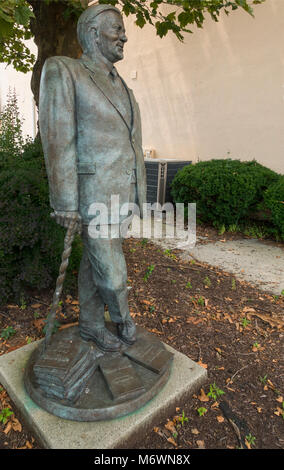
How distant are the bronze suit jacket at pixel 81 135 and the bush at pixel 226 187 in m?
4.21

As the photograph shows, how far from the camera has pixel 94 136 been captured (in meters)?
1.91

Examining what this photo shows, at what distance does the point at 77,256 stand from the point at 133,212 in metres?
1.66

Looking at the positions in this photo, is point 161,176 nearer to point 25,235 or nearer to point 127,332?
point 25,235

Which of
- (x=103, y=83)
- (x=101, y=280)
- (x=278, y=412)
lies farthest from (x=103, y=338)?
(x=103, y=83)

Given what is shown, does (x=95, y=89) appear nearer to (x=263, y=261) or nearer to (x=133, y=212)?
(x=133, y=212)

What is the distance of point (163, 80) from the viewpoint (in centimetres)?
834

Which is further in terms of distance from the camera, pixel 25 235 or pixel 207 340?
pixel 25 235

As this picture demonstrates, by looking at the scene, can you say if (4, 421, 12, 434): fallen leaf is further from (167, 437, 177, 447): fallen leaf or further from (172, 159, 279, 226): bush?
(172, 159, 279, 226): bush

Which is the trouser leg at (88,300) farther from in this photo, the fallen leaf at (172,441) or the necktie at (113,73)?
the necktie at (113,73)

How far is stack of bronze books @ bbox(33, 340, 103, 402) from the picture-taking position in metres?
1.98

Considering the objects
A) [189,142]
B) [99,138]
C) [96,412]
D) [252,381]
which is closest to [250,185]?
[189,142]
